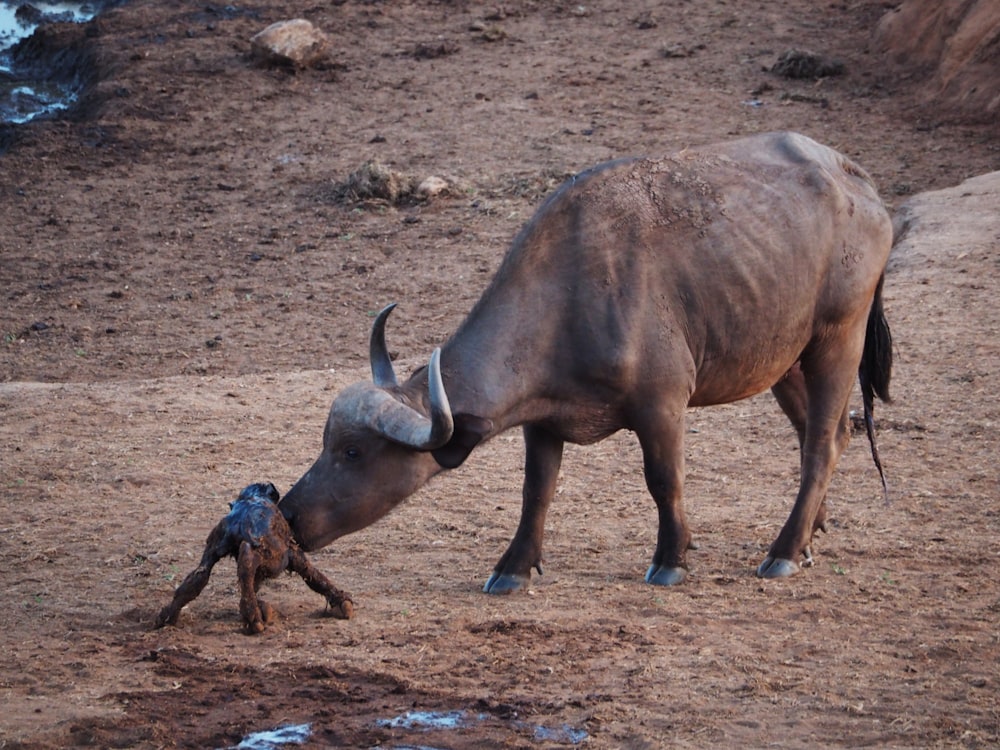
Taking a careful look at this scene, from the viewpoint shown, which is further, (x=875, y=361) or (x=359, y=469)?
(x=875, y=361)

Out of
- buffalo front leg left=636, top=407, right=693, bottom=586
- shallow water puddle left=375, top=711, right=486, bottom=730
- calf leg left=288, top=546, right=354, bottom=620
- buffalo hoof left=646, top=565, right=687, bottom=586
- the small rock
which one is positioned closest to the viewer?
shallow water puddle left=375, top=711, right=486, bottom=730

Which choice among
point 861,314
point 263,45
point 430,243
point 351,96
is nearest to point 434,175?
point 430,243

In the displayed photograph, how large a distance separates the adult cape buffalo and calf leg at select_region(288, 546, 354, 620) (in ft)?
0.41

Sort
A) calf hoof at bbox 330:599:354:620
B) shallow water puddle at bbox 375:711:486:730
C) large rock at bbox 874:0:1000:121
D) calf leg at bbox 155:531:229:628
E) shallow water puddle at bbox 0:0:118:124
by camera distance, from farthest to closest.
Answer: shallow water puddle at bbox 0:0:118:124 < large rock at bbox 874:0:1000:121 < calf hoof at bbox 330:599:354:620 < calf leg at bbox 155:531:229:628 < shallow water puddle at bbox 375:711:486:730

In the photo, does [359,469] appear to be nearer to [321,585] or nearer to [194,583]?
[321,585]

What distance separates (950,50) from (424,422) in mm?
12571

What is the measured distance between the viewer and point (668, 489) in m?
6.66

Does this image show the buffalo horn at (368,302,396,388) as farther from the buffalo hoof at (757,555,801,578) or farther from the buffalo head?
the buffalo hoof at (757,555,801,578)

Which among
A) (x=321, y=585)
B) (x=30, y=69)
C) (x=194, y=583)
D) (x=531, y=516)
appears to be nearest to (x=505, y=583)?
(x=531, y=516)

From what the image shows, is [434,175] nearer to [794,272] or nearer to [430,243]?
[430,243]

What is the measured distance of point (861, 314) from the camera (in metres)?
7.17

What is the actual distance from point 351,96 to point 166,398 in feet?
30.2

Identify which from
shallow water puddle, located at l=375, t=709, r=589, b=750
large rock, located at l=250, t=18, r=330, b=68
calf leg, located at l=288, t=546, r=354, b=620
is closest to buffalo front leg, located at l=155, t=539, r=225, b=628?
calf leg, located at l=288, t=546, r=354, b=620

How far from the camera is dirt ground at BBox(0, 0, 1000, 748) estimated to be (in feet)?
17.3
